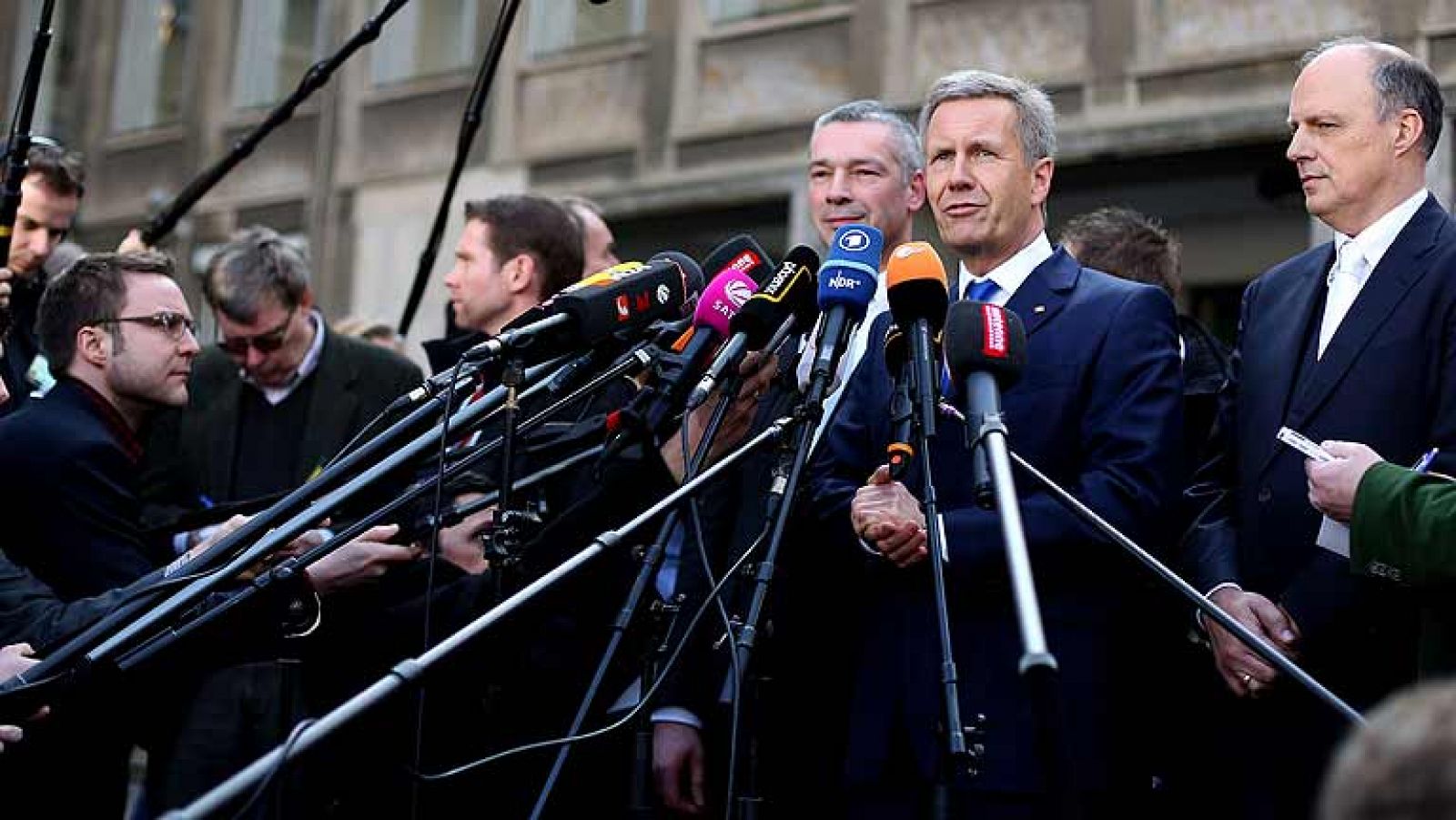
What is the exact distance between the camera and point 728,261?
4.08 metres

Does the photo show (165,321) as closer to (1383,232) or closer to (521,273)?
(521,273)

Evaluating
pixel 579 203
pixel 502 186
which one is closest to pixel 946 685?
pixel 579 203

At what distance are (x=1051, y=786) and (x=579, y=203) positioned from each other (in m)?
3.90

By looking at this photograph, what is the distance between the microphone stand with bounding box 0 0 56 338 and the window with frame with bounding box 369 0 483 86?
12.4 metres

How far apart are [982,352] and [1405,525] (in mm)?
869

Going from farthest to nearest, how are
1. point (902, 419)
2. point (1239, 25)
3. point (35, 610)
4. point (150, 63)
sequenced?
point (150, 63) → point (1239, 25) → point (35, 610) → point (902, 419)

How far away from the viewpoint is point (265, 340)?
6.35 m

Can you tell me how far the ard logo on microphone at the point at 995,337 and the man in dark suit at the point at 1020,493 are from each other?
454mm

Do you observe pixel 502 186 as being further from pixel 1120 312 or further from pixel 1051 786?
pixel 1051 786

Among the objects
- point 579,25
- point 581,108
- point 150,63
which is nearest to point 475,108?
point 581,108

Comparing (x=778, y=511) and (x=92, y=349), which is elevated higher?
(x=92, y=349)

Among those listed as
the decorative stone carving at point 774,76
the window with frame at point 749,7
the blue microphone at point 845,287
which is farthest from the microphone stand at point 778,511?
the window with frame at point 749,7

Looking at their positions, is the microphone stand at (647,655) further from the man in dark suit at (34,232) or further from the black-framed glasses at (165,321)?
the man in dark suit at (34,232)

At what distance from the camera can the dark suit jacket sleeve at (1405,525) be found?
11.4 ft
